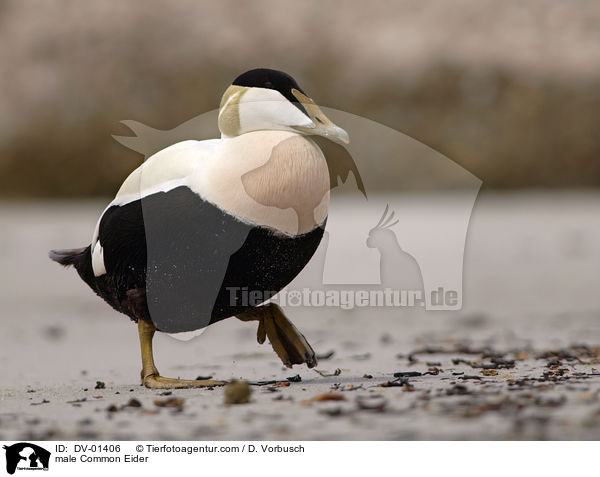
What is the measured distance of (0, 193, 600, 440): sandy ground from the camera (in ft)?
12.8

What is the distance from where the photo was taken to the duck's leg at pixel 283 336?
5.33 metres

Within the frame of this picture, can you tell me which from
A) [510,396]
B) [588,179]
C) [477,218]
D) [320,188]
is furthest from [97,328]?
[588,179]

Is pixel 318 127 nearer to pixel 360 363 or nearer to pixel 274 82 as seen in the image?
pixel 274 82

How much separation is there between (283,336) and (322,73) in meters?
18.6

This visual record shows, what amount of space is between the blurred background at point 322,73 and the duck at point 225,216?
50.0 ft

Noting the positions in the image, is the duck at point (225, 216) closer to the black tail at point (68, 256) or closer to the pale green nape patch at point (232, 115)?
the pale green nape patch at point (232, 115)

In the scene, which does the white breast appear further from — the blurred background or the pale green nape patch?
the blurred background

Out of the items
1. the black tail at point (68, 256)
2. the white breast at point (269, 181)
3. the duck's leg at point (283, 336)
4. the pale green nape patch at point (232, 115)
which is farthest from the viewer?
the black tail at point (68, 256)

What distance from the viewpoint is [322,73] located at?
23.5m

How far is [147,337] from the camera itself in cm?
516
